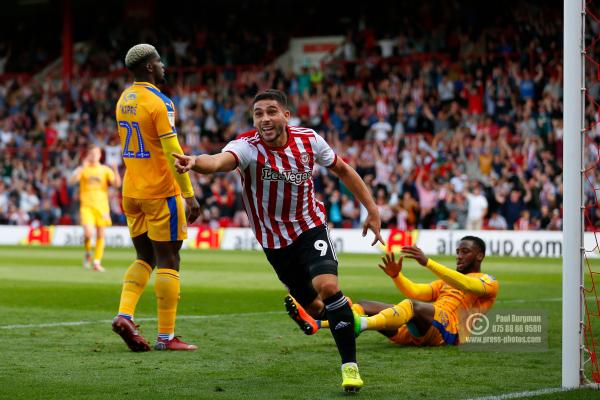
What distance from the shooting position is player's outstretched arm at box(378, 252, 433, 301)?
24.6ft

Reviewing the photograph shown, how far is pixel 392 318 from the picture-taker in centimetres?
757

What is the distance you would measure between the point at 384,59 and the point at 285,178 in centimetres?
2492

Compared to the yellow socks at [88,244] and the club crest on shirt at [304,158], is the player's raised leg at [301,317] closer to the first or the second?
the club crest on shirt at [304,158]

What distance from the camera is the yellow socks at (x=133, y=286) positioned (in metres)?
8.32

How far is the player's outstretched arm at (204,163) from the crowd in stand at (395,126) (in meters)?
16.3

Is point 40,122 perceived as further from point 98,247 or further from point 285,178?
point 285,178

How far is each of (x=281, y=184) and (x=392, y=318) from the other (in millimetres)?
1490

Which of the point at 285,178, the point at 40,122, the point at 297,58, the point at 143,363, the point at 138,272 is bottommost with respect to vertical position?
the point at 143,363

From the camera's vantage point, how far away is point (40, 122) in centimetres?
3547

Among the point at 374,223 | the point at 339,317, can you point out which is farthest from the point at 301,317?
the point at 339,317

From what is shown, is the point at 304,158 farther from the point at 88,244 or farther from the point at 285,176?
the point at 88,244

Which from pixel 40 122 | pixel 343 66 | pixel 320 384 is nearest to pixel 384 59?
pixel 343 66

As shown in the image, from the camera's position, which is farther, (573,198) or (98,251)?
(98,251)

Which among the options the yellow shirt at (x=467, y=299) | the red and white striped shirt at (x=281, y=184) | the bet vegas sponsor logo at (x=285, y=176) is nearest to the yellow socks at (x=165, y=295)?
the red and white striped shirt at (x=281, y=184)
